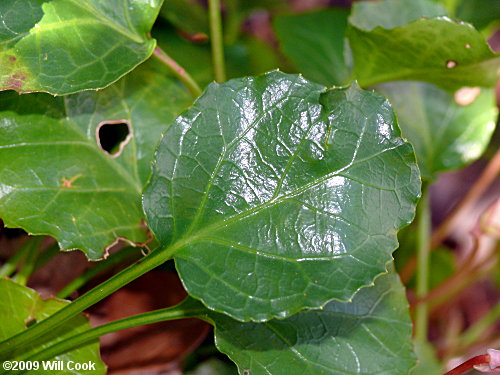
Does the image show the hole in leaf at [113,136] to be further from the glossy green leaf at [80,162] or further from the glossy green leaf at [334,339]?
the glossy green leaf at [334,339]

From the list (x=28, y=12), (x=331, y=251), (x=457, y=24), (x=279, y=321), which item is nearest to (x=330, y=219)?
(x=331, y=251)

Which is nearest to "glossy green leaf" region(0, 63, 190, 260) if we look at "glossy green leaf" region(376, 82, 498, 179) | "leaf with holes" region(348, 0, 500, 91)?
"leaf with holes" region(348, 0, 500, 91)

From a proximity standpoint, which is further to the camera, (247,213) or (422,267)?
(422,267)

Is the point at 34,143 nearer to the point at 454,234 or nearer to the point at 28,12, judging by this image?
the point at 28,12

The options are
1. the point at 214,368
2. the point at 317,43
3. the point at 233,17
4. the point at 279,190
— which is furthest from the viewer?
the point at 233,17

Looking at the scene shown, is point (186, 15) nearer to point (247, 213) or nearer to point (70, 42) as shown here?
point (70, 42)

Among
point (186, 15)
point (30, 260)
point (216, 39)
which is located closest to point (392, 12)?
point (216, 39)
